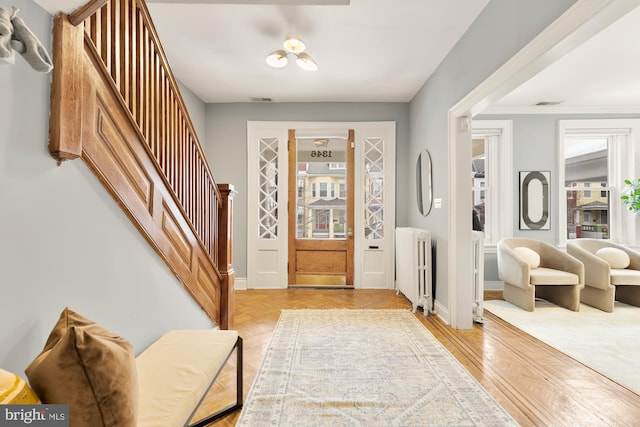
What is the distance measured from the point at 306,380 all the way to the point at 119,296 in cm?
124

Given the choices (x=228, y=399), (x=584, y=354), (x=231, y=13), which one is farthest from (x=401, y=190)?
(x=228, y=399)

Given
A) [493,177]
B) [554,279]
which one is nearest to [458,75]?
[493,177]

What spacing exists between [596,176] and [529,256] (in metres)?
2.19

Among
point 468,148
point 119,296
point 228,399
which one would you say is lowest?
point 228,399

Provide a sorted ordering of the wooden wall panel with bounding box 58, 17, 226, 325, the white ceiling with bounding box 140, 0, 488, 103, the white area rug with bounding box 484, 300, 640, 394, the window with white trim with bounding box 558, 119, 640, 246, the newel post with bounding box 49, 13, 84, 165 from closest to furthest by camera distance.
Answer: the newel post with bounding box 49, 13, 84, 165
the wooden wall panel with bounding box 58, 17, 226, 325
the white area rug with bounding box 484, 300, 640, 394
the white ceiling with bounding box 140, 0, 488, 103
the window with white trim with bounding box 558, 119, 640, 246

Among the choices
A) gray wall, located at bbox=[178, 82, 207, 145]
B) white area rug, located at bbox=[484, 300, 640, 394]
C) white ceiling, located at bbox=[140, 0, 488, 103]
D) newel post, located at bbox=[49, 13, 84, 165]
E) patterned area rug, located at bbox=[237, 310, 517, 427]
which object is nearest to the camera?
newel post, located at bbox=[49, 13, 84, 165]

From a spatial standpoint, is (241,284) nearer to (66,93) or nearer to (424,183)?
(424,183)

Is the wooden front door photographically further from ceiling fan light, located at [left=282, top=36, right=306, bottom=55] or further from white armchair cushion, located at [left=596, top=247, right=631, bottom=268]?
white armchair cushion, located at [left=596, top=247, right=631, bottom=268]

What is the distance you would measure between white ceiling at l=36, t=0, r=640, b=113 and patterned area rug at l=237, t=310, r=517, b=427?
2704 millimetres

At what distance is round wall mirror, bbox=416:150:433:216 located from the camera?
3704 mm

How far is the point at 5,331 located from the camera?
0.98 metres

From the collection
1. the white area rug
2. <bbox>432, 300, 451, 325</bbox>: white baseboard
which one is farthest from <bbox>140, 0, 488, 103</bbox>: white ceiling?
the white area rug

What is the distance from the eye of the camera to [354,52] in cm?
320

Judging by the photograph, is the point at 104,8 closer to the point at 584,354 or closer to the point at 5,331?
the point at 5,331
